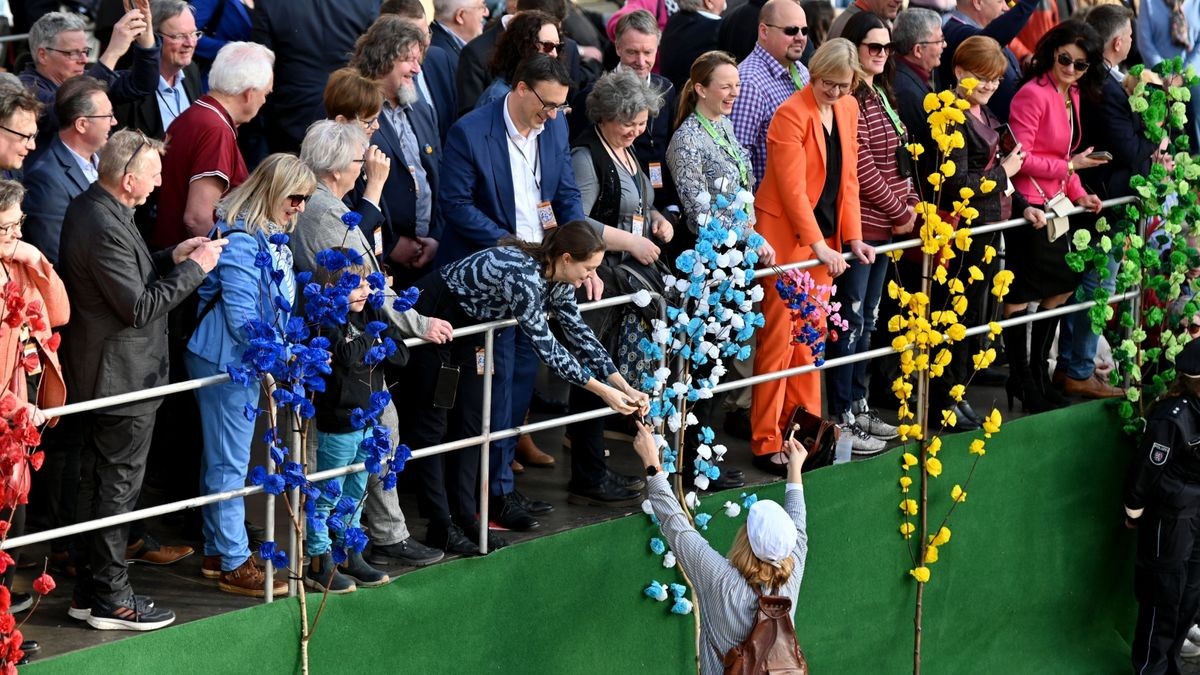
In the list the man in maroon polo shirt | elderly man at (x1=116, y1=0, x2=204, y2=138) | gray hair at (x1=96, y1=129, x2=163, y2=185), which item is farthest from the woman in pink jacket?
gray hair at (x1=96, y1=129, x2=163, y2=185)

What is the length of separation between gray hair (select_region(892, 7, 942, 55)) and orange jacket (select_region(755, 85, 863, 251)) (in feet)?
2.61

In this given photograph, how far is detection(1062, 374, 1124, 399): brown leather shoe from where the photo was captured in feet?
31.1

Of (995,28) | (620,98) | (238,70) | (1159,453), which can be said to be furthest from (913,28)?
(238,70)

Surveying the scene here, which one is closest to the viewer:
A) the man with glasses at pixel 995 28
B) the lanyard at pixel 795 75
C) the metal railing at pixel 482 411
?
the metal railing at pixel 482 411

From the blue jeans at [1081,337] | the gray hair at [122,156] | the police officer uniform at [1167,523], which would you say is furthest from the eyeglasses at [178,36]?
the police officer uniform at [1167,523]

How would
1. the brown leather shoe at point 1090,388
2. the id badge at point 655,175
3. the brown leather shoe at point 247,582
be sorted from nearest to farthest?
the brown leather shoe at point 247,582, the id badge at point 655,175, the brown leather shoe at point 1090,388

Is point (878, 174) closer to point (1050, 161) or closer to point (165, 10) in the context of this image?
point (1050, 161)

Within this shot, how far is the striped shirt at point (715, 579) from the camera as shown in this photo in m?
6.12

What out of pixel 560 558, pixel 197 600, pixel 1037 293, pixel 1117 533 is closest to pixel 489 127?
pixel 560 558

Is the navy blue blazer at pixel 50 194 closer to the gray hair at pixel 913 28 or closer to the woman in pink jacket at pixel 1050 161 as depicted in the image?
the gray hair at pixel 913 28

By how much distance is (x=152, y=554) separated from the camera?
264 inches

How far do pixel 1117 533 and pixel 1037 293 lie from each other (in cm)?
138

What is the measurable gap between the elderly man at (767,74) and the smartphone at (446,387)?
6.97ft

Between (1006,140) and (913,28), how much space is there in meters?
0.72
